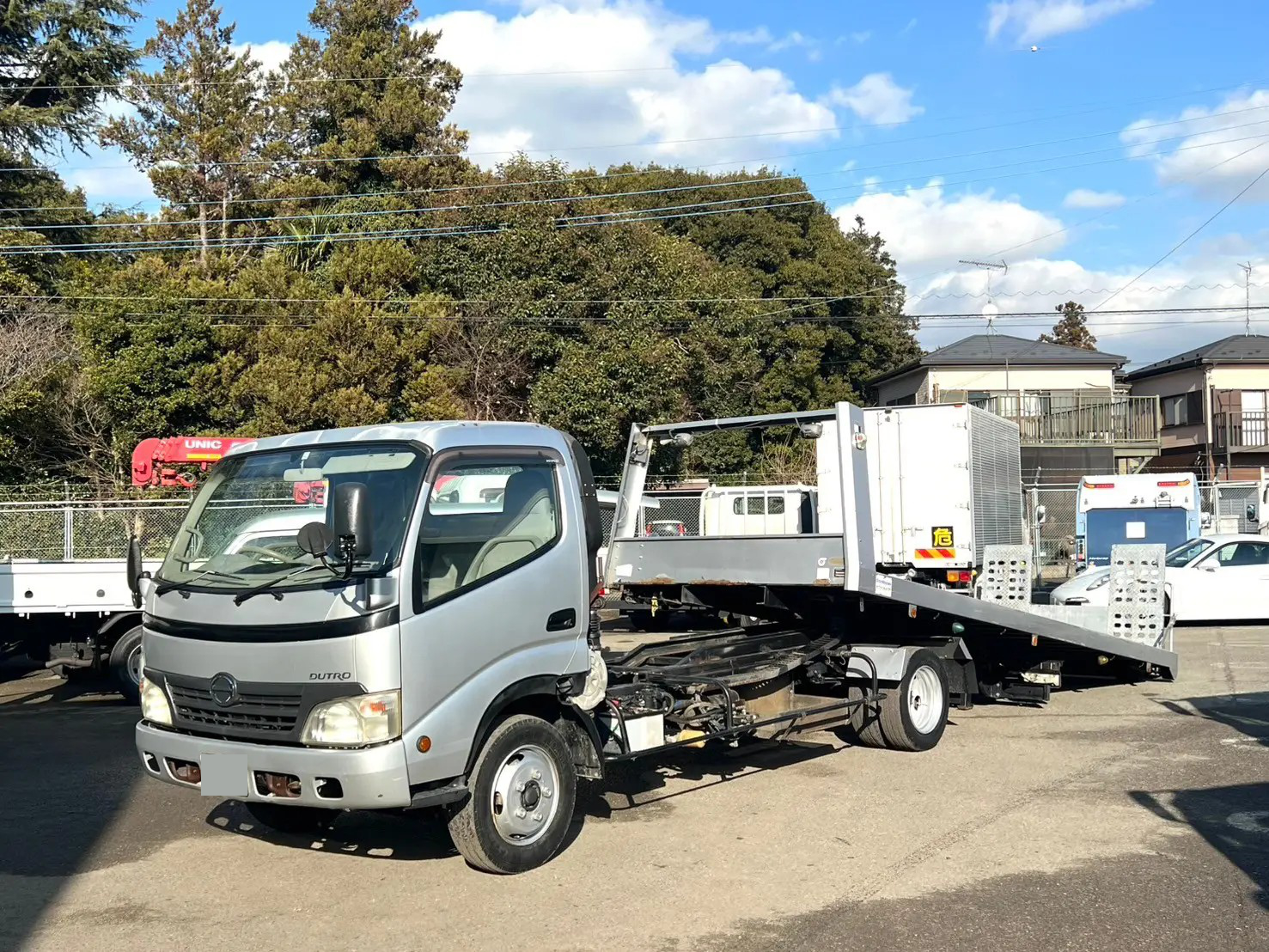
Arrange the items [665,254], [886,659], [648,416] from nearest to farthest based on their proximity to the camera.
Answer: [886,659], [648,416], [665,254]

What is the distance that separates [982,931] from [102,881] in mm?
4479

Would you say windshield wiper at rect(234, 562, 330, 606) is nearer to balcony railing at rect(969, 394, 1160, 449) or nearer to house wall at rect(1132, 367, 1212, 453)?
balcony railing at rect(969, 394, 1160, 449)

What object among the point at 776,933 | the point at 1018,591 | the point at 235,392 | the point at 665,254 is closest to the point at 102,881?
the point at 776,933

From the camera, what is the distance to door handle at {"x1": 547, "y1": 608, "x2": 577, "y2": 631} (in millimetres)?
6336

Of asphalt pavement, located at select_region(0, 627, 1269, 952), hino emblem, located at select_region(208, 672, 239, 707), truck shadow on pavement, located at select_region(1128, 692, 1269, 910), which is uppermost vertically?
hino emblem, located at select_region(208, 672, 239, 707)

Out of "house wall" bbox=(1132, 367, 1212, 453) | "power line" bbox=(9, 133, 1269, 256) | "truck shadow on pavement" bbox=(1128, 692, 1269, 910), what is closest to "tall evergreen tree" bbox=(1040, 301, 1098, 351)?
"house wall" bbox=(1132, 367, 1212, 453)

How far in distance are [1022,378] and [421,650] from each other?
129ft

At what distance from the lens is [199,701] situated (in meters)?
5.84

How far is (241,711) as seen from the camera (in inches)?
223

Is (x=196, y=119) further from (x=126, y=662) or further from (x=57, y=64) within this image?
(x=126, y=662)

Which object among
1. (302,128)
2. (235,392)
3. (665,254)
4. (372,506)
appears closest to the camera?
(372,506)

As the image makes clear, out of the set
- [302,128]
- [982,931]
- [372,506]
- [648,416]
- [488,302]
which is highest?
[302,128]

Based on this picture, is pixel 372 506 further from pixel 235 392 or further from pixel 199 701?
pixel 235 392

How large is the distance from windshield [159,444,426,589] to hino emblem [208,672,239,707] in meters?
0.44
